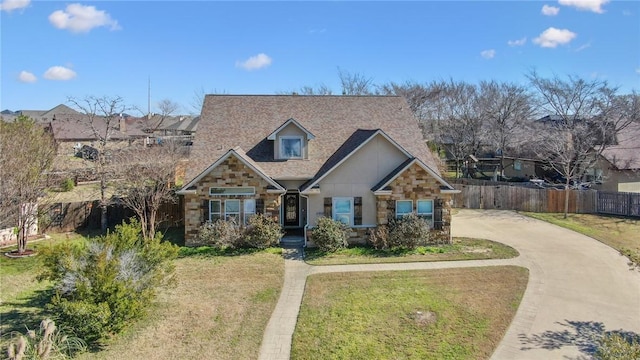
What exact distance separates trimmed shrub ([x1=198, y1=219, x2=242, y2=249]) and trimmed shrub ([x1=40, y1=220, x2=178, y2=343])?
676cm

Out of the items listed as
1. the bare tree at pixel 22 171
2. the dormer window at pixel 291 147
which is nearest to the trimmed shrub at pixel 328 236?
the dormer window at pixel 291 147

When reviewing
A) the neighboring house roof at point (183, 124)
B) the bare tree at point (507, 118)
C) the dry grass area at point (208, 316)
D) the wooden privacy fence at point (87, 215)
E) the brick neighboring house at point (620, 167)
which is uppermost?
the neighboring house roof at point (183, 124)

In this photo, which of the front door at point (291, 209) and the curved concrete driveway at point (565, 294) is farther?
the front door at point (291, 209)

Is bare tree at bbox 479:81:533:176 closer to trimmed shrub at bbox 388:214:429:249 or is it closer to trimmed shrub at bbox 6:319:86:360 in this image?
trimmed shrub at bbox 388:214:429:249

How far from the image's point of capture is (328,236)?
1927 centimetres

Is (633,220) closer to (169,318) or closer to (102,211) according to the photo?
(169,318)

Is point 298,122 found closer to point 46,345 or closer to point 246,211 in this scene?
point 246,211

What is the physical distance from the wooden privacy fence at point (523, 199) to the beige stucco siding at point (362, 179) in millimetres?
12446

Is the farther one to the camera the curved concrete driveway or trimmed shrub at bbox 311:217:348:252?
trimmed shrub at bbox 311:217:348:252

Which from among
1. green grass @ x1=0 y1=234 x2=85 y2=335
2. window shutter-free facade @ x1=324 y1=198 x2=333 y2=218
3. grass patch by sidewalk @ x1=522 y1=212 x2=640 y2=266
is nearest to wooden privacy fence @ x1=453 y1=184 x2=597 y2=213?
grass patch by sidewalk @ x1=522 y1=212 x2=640 y2=266

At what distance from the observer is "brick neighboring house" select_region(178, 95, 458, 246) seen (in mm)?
20641

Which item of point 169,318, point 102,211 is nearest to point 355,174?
point 169,318

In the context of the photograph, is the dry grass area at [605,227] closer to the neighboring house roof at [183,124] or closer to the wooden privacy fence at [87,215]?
the wooden privacy fence at [87,215]

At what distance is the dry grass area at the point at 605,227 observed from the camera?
2151 centimetres
